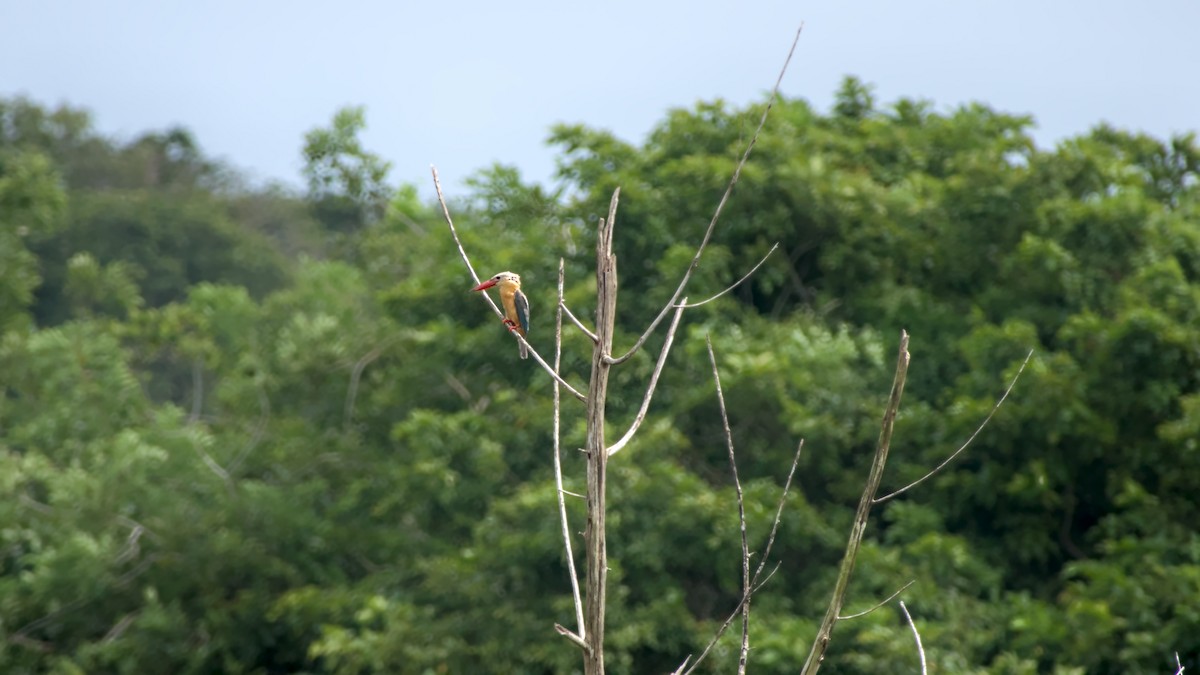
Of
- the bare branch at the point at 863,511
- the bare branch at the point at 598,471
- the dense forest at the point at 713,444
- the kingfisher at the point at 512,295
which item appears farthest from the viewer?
the dense forest at the point at 713,444

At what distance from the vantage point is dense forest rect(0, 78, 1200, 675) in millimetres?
9180

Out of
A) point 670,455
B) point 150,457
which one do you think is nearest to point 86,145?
point 150,457

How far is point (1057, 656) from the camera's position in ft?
28.8

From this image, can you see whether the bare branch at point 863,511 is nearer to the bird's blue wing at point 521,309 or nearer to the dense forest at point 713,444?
the bird's blue wing at point 521,309

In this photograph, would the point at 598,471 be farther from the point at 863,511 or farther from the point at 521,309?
the point at 521,309

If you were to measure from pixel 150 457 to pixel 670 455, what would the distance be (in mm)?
4181

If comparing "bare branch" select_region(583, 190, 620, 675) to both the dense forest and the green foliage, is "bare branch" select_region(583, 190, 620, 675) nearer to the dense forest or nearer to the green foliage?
the dense forest

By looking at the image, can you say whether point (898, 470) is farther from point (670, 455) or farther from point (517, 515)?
point (517, 515)

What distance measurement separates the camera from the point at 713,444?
34.6 ft

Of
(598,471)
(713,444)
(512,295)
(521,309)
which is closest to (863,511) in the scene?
(598,471)

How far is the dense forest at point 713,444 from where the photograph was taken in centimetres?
918

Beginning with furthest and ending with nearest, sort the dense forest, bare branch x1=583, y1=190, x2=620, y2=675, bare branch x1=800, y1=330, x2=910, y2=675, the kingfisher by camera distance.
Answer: the dense forest
the kingfisher
bare branch x1=583, y1=190, x2=620, y2=675
bare branch x1=800, y1=330, x2=910, y2=675

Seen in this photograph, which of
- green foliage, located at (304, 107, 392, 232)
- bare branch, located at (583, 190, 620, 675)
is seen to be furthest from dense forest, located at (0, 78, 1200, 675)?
bare branch, located at (583, 190, 620, 675)

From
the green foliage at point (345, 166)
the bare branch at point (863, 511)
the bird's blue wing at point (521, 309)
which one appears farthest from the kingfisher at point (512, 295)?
the green foliage at point (345, 166)
